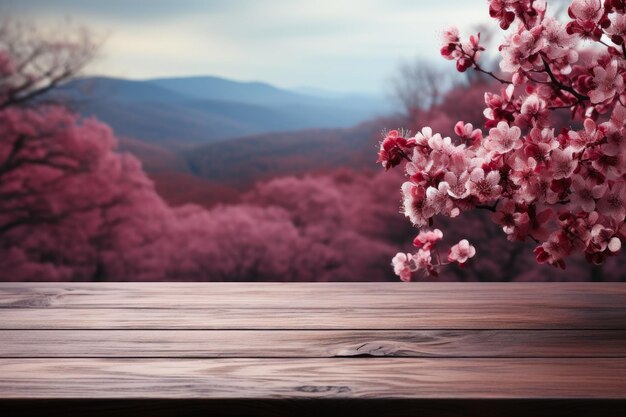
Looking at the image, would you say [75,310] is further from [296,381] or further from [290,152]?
[290,152]

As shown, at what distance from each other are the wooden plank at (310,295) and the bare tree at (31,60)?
218cm

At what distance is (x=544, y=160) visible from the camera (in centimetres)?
92

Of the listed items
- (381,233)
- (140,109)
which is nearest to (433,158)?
(381,233)

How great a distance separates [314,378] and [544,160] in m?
0.38

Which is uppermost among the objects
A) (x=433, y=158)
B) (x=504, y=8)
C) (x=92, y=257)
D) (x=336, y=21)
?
(x=336, y=21)

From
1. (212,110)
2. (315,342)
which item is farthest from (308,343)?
(212,110)

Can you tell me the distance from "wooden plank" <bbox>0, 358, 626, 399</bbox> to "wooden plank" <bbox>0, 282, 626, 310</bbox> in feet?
0.92

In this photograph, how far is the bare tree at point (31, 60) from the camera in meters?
3.26

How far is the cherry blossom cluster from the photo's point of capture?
35.7 inches

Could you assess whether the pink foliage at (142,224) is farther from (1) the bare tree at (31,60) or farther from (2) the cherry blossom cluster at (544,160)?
(2) the cherry blossom cluster at (544,160)

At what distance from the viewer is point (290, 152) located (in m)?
3.64
